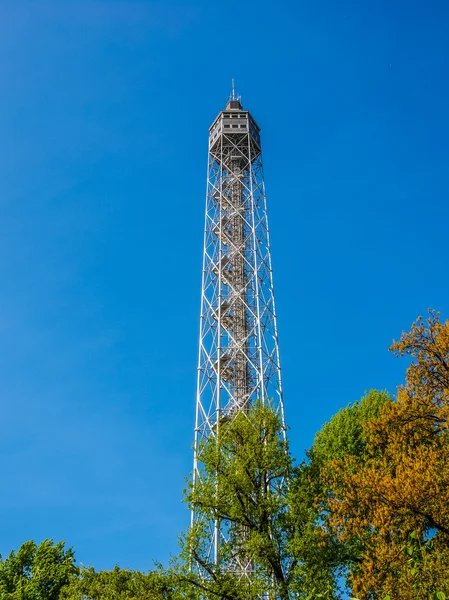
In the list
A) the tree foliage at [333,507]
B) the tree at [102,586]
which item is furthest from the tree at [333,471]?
the tree at [102,586]

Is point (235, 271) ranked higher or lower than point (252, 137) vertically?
lower

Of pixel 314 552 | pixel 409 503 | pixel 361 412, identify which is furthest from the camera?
pixel 361 412

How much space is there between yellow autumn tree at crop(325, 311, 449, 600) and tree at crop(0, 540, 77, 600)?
14.5m

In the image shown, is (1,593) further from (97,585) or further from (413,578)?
(413,578)

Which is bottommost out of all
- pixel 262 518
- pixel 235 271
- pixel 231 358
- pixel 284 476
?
pixel 262 518

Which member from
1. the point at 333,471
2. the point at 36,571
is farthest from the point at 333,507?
the point at 36,571

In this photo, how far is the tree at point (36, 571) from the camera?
2375 centimetres

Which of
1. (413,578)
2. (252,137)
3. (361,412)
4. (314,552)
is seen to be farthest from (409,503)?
(252,137)

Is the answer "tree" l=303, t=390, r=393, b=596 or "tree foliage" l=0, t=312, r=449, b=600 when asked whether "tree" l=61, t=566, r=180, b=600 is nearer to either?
"tree foliage" l=0, t=312, r=449, b=600

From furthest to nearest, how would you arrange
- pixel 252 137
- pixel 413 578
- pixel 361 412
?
pixel 252 137
pixel 361 412
pixel 413 578

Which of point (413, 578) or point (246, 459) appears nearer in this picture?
point (413, 578)

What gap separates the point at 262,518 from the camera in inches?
653

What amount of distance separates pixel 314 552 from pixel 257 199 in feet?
73.2

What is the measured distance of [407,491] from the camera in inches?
506
